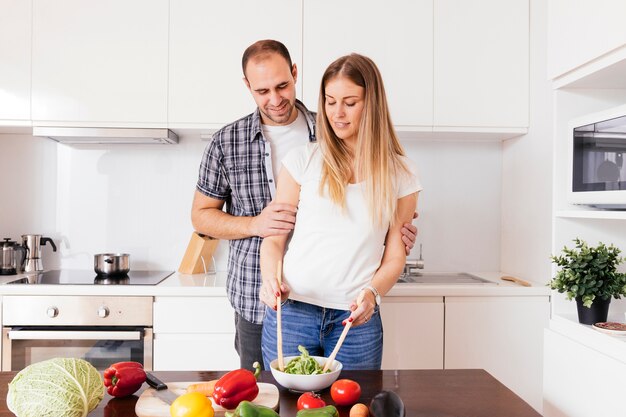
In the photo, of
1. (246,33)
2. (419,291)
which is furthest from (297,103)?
(419,291)

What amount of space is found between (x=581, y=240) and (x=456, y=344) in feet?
2.80

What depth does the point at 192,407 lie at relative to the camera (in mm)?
974

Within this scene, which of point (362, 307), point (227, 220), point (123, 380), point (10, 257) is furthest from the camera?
point (10, 257)

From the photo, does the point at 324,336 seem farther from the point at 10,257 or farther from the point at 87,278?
the point at 10,257

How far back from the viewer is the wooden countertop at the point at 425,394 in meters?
1.08

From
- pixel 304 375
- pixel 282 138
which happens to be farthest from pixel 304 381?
pixel 282 138

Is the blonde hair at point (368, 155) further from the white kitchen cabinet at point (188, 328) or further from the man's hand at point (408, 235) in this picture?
the white kitchen cabinet at point (188, 328)

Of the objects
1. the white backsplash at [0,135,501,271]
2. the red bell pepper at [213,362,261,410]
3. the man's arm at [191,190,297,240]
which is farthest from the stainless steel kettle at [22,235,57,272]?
the red bell pepper at [213,362,261,410]

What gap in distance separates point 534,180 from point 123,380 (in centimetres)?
211

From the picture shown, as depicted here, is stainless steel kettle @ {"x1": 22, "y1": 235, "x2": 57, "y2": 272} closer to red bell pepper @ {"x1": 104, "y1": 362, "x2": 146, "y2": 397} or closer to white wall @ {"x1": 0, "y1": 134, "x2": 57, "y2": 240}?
white wall @ {"x1": 0, "y1": 134, "x2": 57, "y2": 240}

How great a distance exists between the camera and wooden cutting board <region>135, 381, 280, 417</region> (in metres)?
1.04

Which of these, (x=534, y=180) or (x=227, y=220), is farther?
(x=534, y=180)

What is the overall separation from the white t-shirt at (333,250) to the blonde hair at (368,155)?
0.09 feet

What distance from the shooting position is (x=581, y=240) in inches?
71.2
